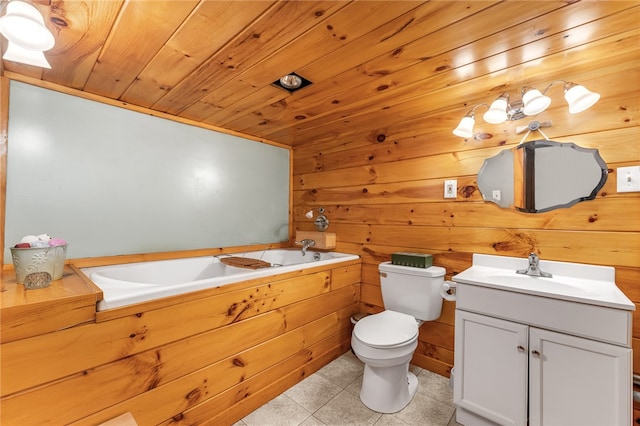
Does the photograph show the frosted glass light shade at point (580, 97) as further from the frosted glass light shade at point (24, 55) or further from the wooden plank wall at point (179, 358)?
the frosted glass light shade at point (24, 55)

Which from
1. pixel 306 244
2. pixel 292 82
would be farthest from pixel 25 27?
pixel 306 244

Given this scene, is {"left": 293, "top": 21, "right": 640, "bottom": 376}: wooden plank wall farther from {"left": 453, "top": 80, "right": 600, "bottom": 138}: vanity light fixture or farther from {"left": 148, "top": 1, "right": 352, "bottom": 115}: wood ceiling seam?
{"left": 148, "top": 1, "right": 352, "bottom": 115}: wood ceiling seam

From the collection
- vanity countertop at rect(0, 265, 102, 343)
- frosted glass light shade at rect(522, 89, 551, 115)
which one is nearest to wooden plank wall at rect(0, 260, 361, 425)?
vanity countertop at rect(0, 265, 102, 343)

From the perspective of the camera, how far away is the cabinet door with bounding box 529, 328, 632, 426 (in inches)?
43.7

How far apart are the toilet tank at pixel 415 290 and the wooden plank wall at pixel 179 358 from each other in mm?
512

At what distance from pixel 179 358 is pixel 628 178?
2425 millimetres

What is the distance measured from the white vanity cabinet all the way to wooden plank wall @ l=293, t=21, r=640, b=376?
11.8 inches

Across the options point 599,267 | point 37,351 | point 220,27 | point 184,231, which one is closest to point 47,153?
point 184,231

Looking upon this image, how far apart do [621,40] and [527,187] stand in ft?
2.55

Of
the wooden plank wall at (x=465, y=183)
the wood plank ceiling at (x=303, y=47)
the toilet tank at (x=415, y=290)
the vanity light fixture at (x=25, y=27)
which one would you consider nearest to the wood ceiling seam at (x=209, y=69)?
the wood plank ceiling at (x=303, y=47)

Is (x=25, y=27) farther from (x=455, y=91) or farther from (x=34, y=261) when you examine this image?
(x=455, y=91)

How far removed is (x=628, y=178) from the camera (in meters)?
1.37

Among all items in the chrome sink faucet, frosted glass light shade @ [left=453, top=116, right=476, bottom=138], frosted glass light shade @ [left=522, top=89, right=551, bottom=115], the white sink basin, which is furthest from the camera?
frosted glass light shade @ [left=453, top=116, right=476, bottom=138]

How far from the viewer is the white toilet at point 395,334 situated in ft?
5.07
